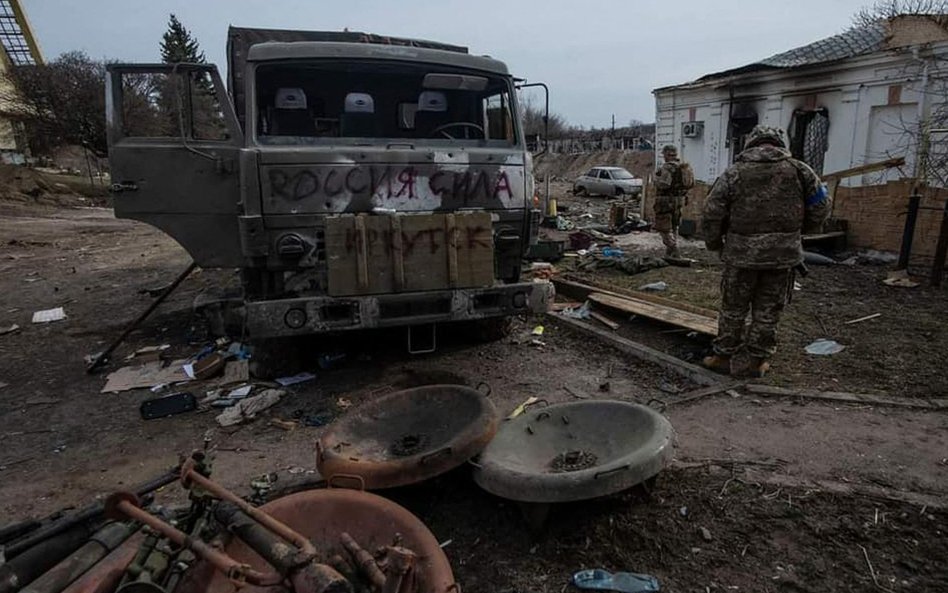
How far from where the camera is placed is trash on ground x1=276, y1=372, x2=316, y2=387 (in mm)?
4755

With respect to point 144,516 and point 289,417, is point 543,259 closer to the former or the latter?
point 289,417

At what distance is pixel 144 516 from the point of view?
2.07 metres

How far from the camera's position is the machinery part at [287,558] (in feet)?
5.99

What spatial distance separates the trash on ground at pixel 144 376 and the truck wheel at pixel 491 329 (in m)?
2.58

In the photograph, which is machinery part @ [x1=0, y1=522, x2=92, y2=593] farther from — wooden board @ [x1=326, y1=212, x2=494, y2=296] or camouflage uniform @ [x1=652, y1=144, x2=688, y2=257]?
camouflage uniform @ [x1=652, y1=144, x2=688, y2=257]

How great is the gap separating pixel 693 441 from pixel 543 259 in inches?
246

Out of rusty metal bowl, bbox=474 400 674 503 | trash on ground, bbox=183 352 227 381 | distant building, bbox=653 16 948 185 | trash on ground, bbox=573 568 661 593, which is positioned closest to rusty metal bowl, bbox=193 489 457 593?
rusty metal bowl, bbox=474 400 674 503

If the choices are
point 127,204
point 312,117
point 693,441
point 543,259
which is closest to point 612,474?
point 693,441

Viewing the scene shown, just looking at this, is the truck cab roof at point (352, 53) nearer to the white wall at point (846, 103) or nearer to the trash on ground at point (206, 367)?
the trash on ground at point (206, 367)

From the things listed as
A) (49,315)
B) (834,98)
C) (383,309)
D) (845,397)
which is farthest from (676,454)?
(834,98)

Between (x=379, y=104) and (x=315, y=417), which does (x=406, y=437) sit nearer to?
(x=315, y=417)

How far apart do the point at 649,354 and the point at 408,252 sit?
227cm

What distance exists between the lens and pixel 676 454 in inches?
130

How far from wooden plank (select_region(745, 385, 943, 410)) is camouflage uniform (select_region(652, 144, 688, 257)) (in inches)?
220
